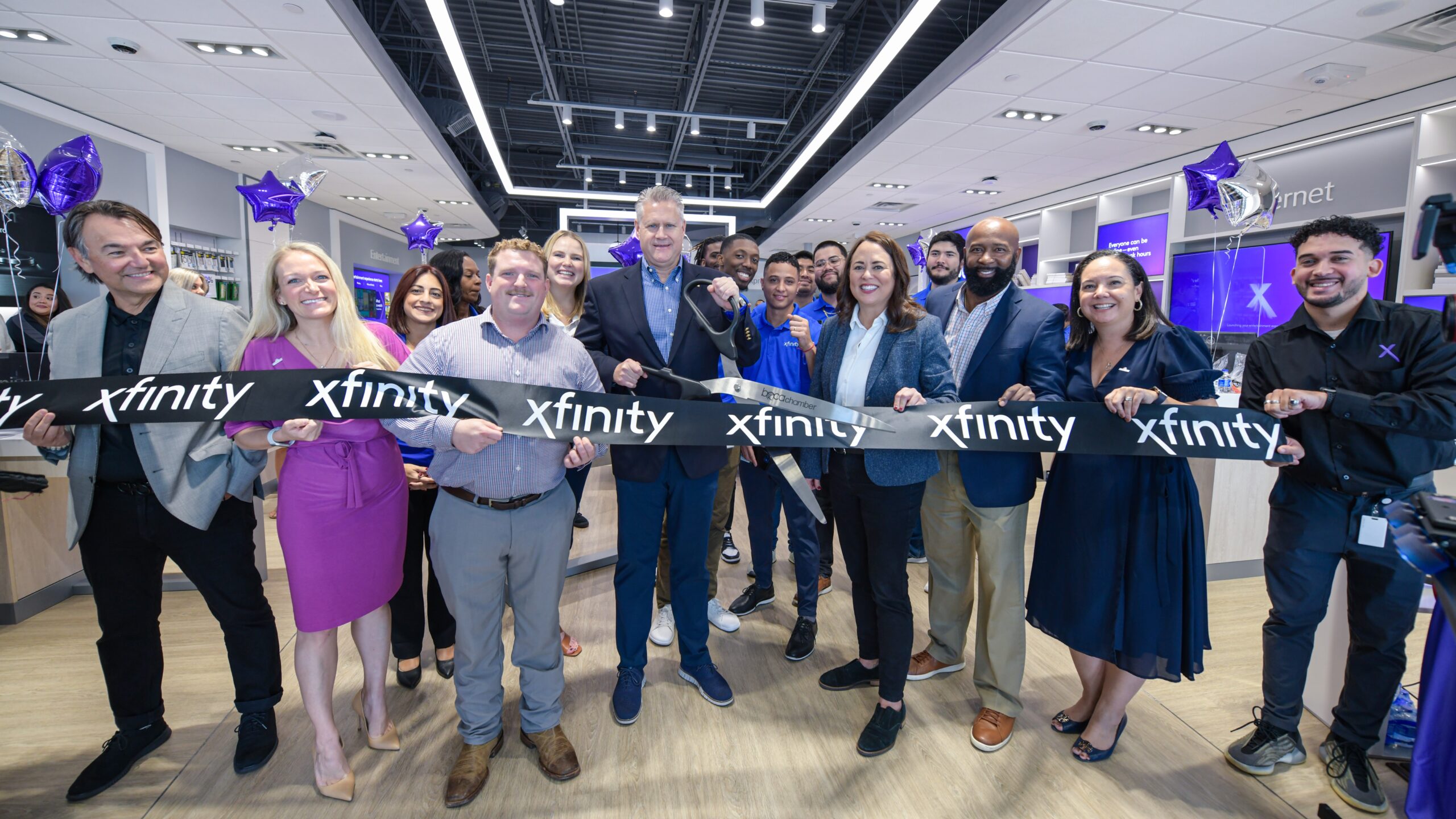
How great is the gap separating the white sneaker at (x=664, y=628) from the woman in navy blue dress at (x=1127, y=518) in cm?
165

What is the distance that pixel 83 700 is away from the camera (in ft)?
8.12

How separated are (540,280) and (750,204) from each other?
37.6 feet

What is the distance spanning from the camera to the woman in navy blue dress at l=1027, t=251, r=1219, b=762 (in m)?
1.98

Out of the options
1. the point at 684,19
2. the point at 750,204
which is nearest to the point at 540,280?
the point at 684,19

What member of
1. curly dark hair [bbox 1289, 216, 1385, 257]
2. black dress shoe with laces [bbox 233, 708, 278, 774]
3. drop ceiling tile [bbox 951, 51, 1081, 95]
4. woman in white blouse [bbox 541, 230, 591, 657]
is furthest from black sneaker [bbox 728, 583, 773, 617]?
drop ceiling tile [bbox 951, 51, 1081, 95]

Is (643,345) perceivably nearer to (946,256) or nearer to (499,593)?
Result: (499,593)

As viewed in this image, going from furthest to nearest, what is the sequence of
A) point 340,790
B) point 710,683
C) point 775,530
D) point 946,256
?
point 946,256
point 775,530
point 710,683
point 340,790

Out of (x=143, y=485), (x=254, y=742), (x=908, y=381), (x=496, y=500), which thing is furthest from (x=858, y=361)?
(x=254, y=742)

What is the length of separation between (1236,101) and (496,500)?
7368 millimetres

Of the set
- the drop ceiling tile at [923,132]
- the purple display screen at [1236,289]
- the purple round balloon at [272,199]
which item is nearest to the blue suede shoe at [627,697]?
the purple round balloon at [272,199]

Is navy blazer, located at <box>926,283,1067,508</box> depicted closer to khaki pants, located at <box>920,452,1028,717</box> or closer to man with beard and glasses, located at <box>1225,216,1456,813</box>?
khaki pants, located at <box>920,452,1028,717</box>

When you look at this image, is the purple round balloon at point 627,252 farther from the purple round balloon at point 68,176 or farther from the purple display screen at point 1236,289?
the purple display screen at point 1236,289

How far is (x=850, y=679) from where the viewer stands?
2578 mm

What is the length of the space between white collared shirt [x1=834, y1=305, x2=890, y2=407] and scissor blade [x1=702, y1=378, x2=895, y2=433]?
13cm
